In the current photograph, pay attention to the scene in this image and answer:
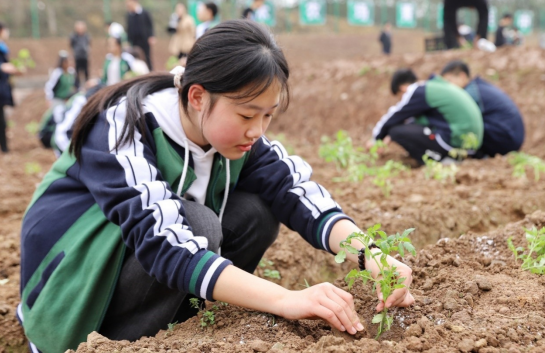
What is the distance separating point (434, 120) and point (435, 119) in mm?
13

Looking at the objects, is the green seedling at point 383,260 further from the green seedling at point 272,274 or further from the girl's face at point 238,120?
the green seedling at point 272,274

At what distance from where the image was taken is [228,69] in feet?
5.69

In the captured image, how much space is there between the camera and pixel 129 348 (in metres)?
1.67

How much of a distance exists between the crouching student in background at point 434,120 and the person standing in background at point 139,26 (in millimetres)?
5983

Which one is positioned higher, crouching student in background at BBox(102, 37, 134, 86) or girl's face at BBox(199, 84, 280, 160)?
girl's face at BBox(199, 84, 280, 160)

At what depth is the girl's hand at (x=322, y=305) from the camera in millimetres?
1603

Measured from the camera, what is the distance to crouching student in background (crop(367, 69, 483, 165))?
5246 mm

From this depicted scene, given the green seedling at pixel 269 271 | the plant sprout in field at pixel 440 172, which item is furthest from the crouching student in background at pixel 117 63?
the green seedling at pixel 269 271

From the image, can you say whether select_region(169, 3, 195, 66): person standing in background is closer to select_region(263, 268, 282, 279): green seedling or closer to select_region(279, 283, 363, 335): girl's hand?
select_region(263, 268, 282, 279): green seedling

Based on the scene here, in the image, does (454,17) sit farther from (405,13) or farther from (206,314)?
(405,13)

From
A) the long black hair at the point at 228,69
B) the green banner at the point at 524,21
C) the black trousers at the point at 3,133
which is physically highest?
the long black hair at the point at 228,69

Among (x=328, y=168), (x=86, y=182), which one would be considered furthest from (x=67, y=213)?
(x=328, y=168)

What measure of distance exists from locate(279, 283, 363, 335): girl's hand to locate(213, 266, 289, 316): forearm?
0.02m

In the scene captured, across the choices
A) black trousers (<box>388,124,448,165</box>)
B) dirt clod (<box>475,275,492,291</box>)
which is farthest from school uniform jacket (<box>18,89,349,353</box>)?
black trousers (<box>388,124,448,165</box>)
